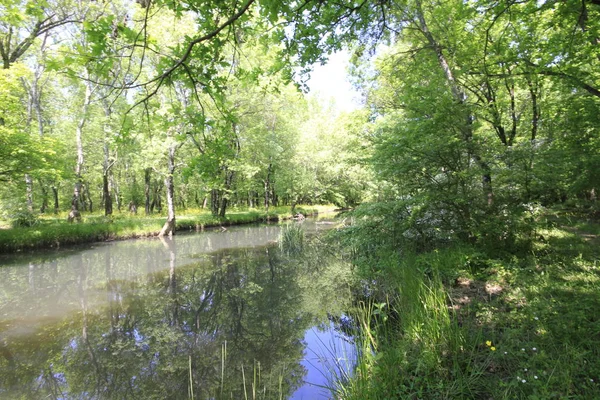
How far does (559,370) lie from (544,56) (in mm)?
7378

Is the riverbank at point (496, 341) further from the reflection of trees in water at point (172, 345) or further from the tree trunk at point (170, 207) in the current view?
the tree trunk at point (170, 207)

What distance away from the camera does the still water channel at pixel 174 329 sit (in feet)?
13.0

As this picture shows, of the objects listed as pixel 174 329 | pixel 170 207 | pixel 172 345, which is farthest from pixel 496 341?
pixel 170 207

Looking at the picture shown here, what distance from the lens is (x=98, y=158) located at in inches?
1043

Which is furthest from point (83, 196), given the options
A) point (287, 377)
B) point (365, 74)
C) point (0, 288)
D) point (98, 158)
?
point (287, 377)

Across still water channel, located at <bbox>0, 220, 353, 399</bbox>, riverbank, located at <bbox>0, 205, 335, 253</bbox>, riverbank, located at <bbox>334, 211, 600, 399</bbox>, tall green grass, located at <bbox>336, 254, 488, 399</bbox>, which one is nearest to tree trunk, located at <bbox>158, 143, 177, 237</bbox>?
riverbank, located at <bbox>0, 205, 335, 253</bbox>

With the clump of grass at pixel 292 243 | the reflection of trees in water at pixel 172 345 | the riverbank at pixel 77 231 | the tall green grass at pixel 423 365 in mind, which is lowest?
the reflection of trees in water at pixel 172 345

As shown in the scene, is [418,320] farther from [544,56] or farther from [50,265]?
[50,265]

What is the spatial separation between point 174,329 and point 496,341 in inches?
206

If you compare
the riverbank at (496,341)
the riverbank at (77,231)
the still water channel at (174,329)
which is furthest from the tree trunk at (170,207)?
the riverbank at (496,341)

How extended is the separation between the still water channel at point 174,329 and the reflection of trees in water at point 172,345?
2 cm

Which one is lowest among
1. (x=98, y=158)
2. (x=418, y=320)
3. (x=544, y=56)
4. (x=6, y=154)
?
(x=418, y=320)

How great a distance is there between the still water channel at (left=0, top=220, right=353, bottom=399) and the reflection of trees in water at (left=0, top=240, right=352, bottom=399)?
21mm

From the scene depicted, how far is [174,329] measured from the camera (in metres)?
5.65
